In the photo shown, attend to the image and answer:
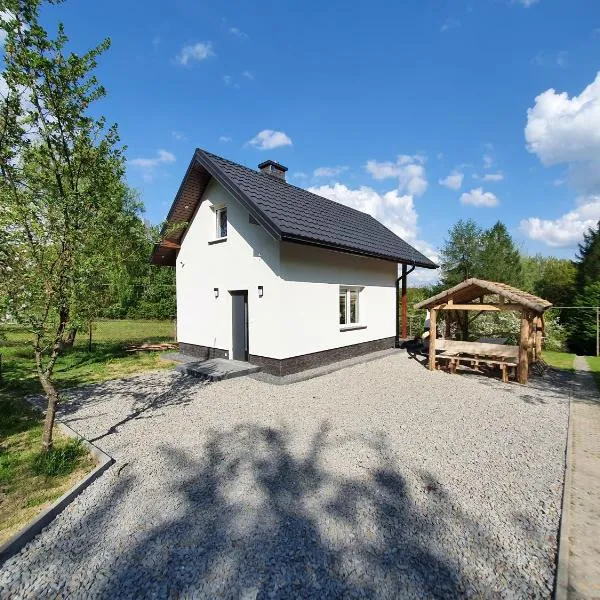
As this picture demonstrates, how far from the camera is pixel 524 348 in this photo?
8398mm

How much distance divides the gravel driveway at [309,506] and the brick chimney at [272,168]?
9935 millimetres

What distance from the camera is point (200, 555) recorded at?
281 centimetres

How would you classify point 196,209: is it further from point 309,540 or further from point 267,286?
point 309,540

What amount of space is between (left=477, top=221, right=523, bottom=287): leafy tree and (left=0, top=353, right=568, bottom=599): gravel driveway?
2282cm

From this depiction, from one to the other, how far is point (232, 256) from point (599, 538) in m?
9.48

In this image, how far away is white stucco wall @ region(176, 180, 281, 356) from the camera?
29.7ft

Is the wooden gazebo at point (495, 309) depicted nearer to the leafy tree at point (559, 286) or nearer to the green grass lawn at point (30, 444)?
the green grass lawn at point (30, 444)

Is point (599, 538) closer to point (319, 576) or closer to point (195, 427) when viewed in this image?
point (319, 576)

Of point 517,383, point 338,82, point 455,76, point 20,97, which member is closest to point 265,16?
point 338,82

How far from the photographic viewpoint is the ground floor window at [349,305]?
11.3m

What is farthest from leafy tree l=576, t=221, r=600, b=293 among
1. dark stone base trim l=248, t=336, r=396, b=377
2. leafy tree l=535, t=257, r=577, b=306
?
dark stone base trim l=248, t=336, r=396, b=377

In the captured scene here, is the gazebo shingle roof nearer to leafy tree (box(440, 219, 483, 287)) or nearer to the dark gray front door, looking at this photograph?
the dark gray front door

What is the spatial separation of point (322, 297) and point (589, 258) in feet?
96.3

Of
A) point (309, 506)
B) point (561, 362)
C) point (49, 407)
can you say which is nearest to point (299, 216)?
point (49, 407)
